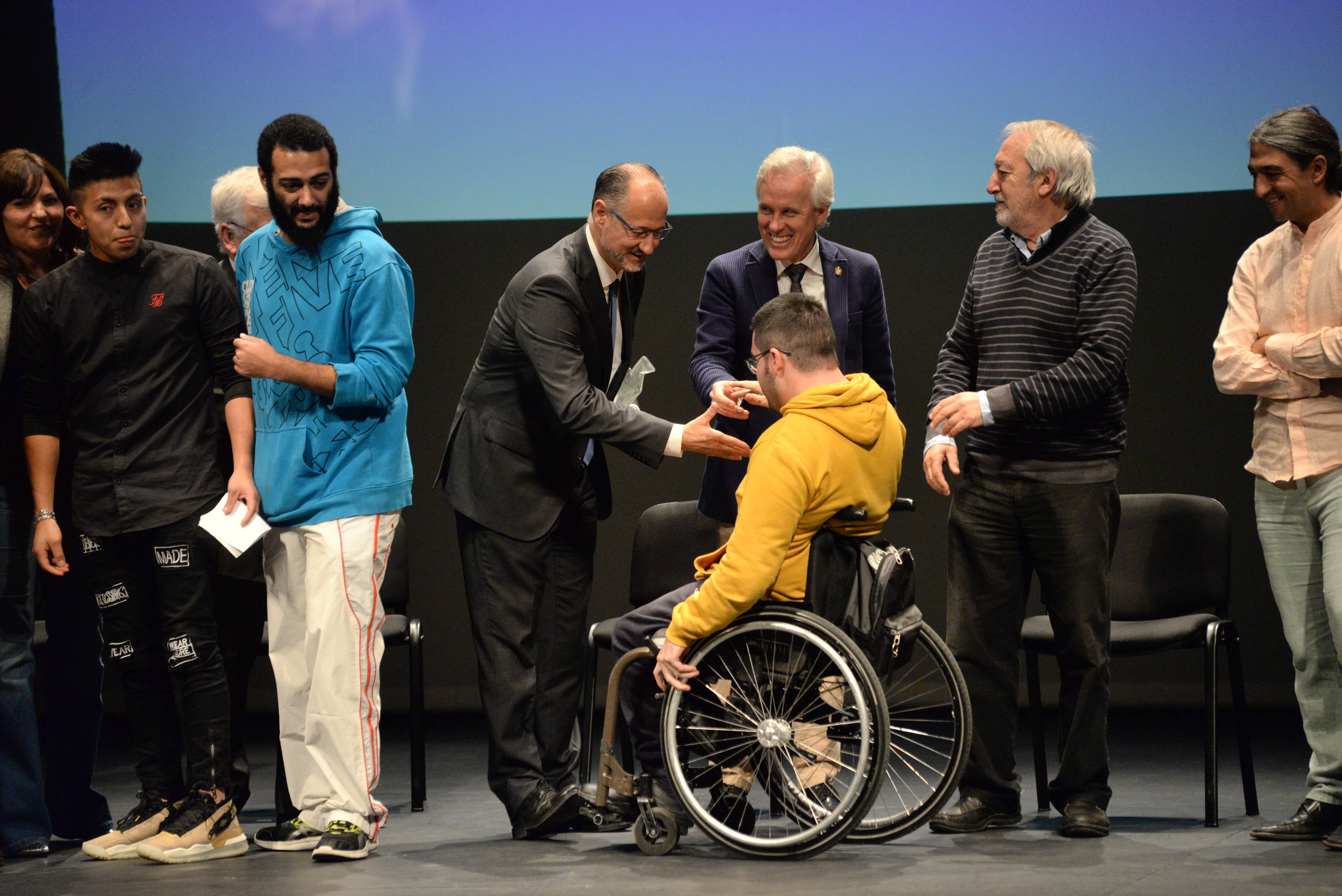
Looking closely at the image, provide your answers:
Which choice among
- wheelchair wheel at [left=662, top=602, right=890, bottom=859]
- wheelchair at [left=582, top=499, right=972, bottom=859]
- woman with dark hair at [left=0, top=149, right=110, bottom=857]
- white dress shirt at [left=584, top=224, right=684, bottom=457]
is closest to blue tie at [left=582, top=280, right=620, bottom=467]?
white dress shirt at [left=584, top=224, right=684, bottom=457]

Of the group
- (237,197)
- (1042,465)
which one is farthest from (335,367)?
(1042,465)

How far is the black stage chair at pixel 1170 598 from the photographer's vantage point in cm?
323

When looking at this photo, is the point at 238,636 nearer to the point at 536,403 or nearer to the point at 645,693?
the point at 536,403

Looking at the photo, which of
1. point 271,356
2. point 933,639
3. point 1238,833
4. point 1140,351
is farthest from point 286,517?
point 1140,351

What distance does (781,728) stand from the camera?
98.4 inches

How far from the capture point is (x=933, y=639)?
102 inches

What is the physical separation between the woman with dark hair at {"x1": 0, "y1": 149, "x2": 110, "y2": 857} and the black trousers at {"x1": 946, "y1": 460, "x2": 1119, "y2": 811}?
2159 mm

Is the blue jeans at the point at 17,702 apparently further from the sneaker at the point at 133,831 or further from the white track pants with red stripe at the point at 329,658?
the white track pants with red stripe at the point at 329,658

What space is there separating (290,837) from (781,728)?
121 centimetres

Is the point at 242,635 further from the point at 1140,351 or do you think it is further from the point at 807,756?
the point at 1140,351

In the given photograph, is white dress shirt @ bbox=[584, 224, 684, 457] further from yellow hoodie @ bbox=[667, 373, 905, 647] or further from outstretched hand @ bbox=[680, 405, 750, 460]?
yellow hoodie @ bbox=[667, 373, 905, 647]

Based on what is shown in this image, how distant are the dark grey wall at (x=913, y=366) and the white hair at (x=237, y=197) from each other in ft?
3.86

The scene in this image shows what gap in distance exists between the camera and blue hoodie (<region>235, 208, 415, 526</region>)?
2.85 m

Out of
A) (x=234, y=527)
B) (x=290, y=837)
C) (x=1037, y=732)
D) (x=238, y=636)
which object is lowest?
(x=290, y=837)
